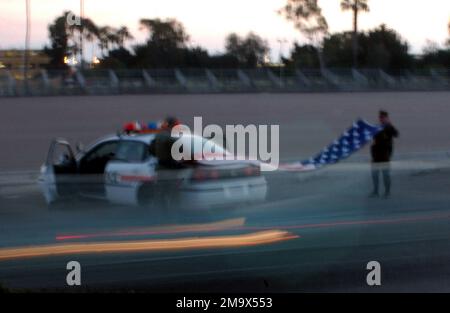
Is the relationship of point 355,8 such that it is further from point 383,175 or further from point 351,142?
point 383,175

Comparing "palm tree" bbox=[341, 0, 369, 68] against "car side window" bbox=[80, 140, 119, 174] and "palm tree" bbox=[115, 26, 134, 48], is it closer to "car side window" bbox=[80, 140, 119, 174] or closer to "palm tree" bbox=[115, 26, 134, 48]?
"palm tree" bbox=[115, 26, 134, 48]

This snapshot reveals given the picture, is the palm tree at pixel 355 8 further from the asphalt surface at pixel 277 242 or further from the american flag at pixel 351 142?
the asphalt surface at pixel 277 242

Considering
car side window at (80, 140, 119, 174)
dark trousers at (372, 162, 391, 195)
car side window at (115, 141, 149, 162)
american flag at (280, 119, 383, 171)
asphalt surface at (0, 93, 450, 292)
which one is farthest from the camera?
american flag at (280, 119, 383, 171)

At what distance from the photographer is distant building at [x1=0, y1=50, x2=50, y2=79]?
32250 mm

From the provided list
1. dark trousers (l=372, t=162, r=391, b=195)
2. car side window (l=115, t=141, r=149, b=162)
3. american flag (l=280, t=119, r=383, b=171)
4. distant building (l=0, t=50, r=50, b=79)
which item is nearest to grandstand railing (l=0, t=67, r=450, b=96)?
distant building (l=0, t=50, r=50, b=79)

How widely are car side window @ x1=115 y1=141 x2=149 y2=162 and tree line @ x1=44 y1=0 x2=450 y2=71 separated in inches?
872

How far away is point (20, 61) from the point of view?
1287 inches

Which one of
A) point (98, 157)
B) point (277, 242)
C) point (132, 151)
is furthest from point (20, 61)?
point (277, 242)

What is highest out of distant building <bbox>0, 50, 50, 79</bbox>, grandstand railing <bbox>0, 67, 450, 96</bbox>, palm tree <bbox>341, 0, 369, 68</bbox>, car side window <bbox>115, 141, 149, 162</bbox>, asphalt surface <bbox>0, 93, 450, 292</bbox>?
palm tree <bbox>341, 0, 369, 68</bbox>

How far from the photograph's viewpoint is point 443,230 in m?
6.48

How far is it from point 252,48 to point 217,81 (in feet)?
12.7

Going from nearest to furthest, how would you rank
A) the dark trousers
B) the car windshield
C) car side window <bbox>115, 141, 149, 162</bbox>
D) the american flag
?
the dark trousers
the car windshield
car side window <bbox>115, 141, 149, 162</bbox>
the american flag

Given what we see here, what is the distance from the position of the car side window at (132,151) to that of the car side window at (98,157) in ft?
0.31

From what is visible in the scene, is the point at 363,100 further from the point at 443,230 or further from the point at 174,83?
the point at 443,230
